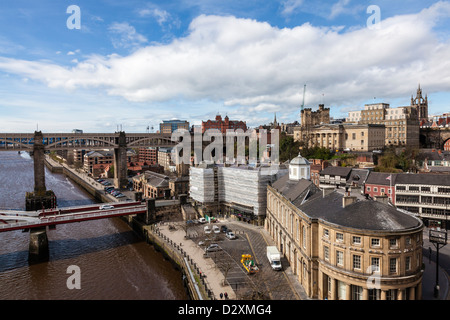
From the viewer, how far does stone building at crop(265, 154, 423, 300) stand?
21406mm

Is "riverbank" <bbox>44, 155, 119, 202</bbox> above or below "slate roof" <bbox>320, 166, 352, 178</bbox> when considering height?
below

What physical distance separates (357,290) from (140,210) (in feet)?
113

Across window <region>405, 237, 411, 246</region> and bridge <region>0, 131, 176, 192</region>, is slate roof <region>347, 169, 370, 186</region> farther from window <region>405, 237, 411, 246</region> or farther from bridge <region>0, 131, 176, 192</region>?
bridge <region>0, 131, 176, 192</region>

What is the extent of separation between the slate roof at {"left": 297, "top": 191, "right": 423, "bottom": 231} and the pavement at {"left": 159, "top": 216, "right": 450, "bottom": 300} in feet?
22.7

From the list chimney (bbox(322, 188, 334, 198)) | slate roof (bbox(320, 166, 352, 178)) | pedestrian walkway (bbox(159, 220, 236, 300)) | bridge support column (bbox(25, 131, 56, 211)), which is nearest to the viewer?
pedestrian walkway (bbox(159, 220, 236, 300))

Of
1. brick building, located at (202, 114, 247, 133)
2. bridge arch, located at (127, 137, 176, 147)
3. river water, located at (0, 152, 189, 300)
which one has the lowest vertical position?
river water, located at (0, 152, 189, 300)

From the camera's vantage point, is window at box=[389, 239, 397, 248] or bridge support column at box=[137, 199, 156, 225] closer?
window at box=[389, 239, 397, 248]

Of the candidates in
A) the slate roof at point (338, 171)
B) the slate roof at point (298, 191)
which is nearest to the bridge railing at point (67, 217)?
the slate roof at point (298, 191)

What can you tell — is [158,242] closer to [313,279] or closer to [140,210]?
[140,210]

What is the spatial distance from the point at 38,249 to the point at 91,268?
305 inches

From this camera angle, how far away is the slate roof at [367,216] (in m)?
21.9

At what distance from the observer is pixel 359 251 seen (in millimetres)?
21984

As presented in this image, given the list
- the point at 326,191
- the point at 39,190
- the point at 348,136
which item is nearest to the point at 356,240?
the point at 326,191

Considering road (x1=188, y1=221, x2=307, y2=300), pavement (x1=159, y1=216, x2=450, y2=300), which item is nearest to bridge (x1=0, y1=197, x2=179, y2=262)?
pavement (x1=159, y1=216, x2=450, y2=300)
